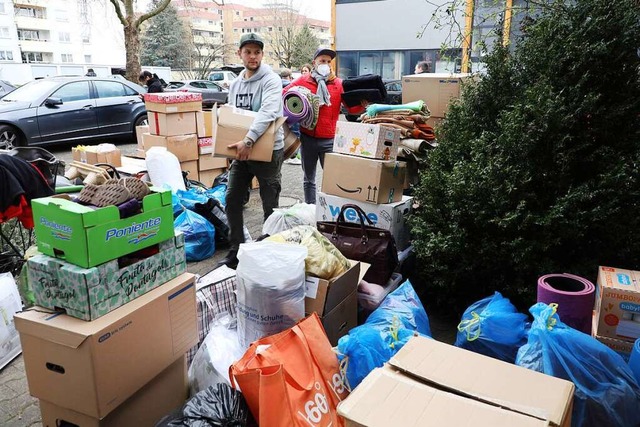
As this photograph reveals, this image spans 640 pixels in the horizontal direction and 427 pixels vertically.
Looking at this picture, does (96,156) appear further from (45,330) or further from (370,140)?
(45,330)

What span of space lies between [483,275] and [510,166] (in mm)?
709

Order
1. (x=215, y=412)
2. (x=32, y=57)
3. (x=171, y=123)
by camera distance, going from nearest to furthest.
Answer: (x=215, y=412), (x=171, y=123), (x=32, y=57)

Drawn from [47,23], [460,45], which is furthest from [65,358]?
[47,23]

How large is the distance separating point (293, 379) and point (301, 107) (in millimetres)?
2997

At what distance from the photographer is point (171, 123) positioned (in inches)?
217

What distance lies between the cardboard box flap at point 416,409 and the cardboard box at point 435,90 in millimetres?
3638

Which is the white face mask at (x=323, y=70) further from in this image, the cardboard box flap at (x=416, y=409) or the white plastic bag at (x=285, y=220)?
the cardboard box flap at (x=416, y=409)

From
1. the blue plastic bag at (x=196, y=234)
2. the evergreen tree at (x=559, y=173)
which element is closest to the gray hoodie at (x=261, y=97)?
the blue plastic bag at (x=196, y=234)

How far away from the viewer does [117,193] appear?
2027mm

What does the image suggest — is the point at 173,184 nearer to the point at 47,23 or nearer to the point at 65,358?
the point at 65,358

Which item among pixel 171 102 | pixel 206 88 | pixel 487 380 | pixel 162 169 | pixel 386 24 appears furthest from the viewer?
pixel 386 24

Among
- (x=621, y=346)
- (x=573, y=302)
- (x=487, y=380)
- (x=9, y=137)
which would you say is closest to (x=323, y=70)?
(x=573, y=302)

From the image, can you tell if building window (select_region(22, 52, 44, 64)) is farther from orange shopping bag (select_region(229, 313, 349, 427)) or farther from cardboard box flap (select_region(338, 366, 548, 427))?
cardboard box flap (select_region(338, 366, 548, 427))

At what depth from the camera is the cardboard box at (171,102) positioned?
5.37 meters
